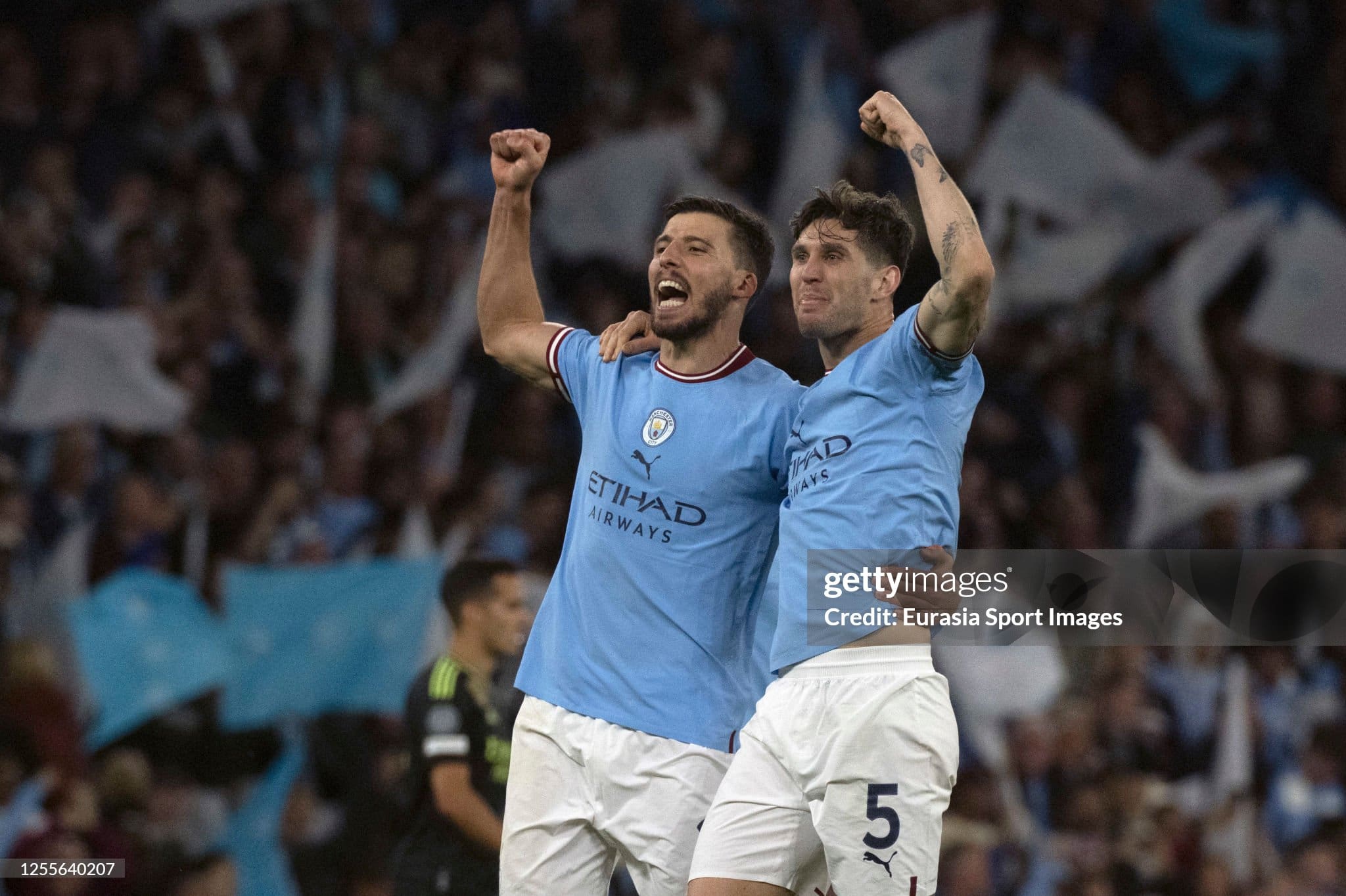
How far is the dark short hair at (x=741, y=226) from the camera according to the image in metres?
4.36

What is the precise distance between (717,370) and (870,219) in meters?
0.60

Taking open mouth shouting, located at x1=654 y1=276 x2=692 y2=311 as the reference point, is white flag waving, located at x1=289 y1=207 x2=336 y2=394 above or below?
above

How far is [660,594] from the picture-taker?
405 centimetres

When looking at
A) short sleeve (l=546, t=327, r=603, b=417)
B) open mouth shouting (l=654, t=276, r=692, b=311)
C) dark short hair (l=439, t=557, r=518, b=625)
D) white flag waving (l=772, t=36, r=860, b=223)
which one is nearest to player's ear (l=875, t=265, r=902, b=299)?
open mouth shouting (l=654, t=276, r=692, b=311)

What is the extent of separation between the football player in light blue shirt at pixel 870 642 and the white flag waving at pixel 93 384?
5103 millimetres

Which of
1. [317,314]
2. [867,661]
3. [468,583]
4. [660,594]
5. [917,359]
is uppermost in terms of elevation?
[317,314]

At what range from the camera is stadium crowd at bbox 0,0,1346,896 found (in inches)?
288

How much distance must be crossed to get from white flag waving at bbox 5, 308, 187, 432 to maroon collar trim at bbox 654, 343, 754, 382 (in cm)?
451

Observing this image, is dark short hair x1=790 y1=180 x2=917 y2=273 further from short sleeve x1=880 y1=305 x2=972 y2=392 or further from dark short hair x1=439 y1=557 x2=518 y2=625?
dark short hair x1=439 y1=557 x2=518 y2=625

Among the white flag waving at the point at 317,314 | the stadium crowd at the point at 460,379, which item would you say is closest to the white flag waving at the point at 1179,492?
the stadium crowd at the point at 460,379

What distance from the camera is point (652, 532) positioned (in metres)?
4.08

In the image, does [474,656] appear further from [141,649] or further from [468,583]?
[141,649]

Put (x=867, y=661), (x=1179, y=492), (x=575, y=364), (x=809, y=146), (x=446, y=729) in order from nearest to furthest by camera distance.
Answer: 1. (x=867, y=661)
2. (x=575, y=364)
3. (x=446, y=729)
4. (x=1179, y=492)
5. (x=809, y=146)

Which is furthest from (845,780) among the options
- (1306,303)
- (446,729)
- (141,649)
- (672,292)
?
(1306,303)
